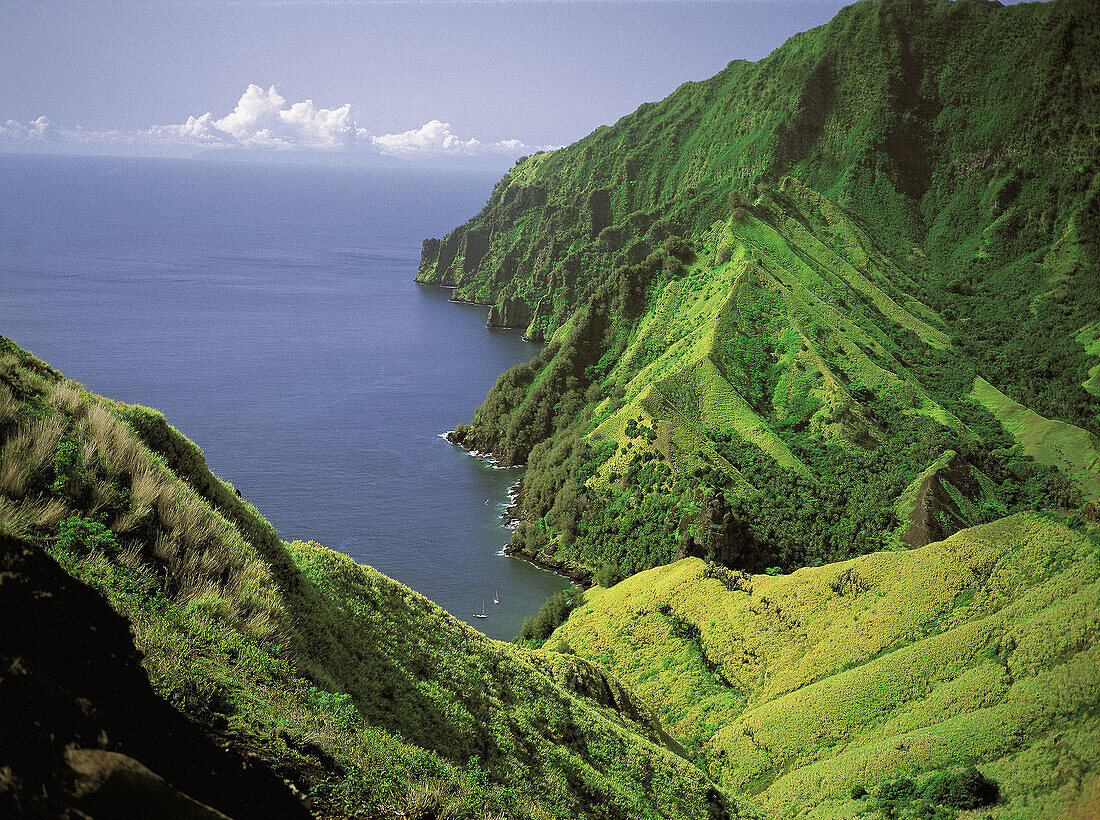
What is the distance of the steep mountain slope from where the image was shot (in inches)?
2662

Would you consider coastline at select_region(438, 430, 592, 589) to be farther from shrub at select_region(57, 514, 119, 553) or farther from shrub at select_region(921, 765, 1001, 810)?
shrub at select_region(57, 514, 119, 553)

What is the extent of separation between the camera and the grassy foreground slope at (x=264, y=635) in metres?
9.93

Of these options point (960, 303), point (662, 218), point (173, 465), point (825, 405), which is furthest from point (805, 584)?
point (662, 218)

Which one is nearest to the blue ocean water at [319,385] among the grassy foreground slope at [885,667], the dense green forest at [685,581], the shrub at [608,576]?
the shrub at [608,576]

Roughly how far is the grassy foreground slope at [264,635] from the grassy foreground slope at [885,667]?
12405mm

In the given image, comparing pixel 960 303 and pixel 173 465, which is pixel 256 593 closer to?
pixel 173 465

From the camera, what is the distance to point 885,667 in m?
31.0

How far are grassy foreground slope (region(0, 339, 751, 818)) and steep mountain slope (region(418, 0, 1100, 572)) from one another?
133 ft

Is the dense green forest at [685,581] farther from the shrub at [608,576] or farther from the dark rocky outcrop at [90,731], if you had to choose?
the shrub at [608,576]

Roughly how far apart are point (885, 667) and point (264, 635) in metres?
26.9

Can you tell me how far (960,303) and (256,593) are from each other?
5381 inches

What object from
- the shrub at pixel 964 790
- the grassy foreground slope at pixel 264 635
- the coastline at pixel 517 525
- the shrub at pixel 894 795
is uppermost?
the grassy foreground slope at pixel 264 635

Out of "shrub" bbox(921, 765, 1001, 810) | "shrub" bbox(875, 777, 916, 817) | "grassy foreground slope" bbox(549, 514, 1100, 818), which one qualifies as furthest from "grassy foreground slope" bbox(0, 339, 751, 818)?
"grassy foreground slope" bbox(549, 514, 1100, 818)

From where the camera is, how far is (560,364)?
9331 centimetres
